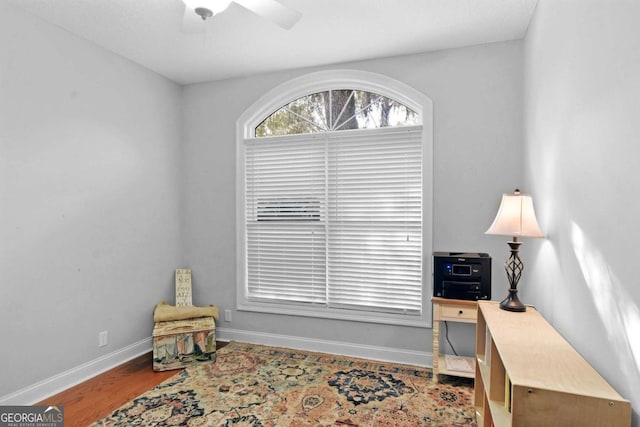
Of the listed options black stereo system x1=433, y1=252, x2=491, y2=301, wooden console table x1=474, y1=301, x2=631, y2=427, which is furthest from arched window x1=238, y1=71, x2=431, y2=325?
wooden console table x1=474, y1=301, x2=631, y2=427

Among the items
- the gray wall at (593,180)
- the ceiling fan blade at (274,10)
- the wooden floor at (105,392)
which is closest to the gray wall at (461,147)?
the gray wall at (593,180)

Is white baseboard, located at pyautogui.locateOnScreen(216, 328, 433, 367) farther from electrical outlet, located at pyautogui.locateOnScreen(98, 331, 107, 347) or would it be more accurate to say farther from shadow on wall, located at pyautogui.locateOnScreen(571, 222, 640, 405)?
shadow on wall, located at pyautogui.locateOnScreen(571, 222, 640, 405)

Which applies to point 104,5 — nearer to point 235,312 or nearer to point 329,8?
point 329,8

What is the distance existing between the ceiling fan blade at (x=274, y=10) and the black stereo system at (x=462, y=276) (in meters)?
1.93

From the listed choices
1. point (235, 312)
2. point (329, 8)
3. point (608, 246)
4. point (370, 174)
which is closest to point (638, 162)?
point (608, 246)

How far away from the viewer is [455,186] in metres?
3.07

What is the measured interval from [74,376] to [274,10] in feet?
9.78

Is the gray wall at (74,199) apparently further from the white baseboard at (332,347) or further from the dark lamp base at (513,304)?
the dark lamp base at (513,304)

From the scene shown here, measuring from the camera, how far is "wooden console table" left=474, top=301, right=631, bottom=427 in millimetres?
1163

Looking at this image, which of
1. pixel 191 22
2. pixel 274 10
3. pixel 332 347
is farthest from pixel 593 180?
pixel 332 347

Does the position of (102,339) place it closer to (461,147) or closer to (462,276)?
(462,276)

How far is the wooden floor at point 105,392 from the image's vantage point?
2.40 m

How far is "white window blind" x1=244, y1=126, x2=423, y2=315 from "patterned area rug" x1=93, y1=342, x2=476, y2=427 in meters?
0.62

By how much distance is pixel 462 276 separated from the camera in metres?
2.76
